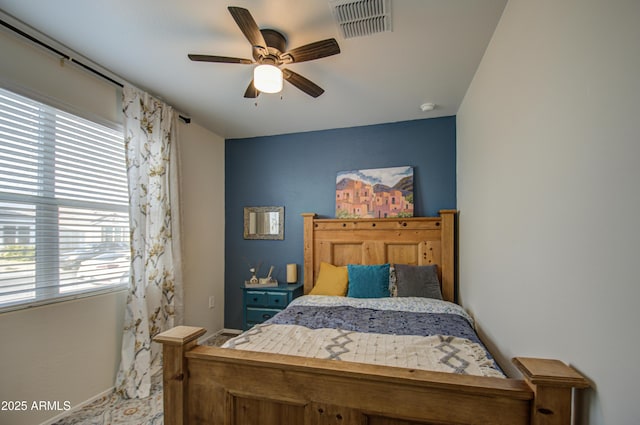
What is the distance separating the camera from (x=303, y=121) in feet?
10.7

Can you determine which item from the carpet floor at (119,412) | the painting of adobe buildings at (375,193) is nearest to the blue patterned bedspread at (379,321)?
the carpet floor at (119,412)

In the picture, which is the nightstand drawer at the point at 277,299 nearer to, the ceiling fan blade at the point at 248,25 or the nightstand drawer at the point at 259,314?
the nightstand drawer at the point at 259,314

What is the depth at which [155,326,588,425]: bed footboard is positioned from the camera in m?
0.93

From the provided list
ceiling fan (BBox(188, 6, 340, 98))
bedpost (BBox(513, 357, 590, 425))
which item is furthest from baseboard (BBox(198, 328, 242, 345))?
bedpost (BBox(513, 357, 590, 425))

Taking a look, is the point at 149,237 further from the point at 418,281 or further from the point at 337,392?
the point at 418,281

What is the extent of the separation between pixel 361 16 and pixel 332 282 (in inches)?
90.4

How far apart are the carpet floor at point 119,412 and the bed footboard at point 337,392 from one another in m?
1.05

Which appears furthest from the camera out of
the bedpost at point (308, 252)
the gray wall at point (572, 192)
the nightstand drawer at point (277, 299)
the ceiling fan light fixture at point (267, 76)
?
the bedpost at point (308, 252)

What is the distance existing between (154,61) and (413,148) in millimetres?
2579

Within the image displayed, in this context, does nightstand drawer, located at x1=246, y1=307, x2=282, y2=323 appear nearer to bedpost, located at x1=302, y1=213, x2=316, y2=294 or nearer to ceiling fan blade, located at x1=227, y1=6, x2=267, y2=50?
bedpost, located at x1=302, y1=213, x2=316, y2=294

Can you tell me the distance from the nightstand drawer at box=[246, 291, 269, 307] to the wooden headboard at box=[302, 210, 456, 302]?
0.48m

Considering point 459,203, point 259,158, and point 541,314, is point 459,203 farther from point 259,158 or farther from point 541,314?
point 259,158

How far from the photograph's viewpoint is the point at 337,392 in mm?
1108

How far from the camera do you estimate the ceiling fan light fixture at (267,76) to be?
1.80 m
